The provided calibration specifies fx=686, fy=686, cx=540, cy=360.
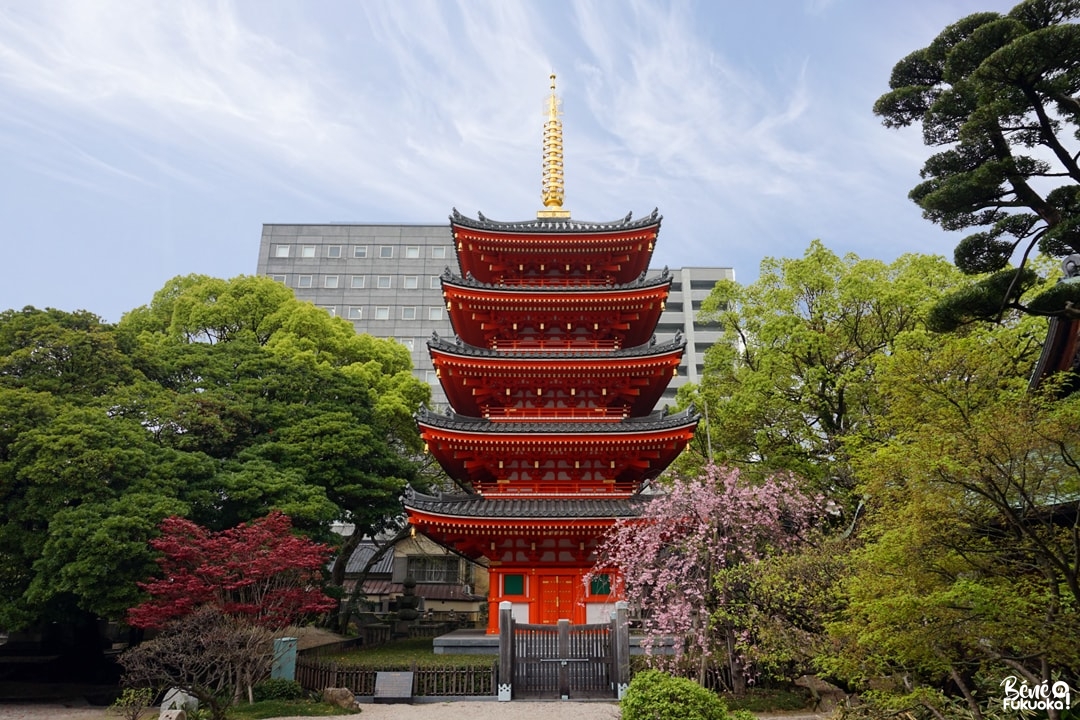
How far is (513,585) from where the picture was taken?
20359 millimetres

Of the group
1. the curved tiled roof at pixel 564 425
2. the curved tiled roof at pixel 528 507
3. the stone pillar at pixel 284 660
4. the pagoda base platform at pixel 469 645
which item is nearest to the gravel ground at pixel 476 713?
the stone pillar at pixel 284 660

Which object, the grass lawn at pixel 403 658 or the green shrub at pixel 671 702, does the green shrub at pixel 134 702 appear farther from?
the green shrub at pixel 671 702

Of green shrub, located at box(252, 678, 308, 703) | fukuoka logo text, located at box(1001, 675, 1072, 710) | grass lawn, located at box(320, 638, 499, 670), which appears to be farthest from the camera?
grass lawn, located at box(320, 638, 499, 670)

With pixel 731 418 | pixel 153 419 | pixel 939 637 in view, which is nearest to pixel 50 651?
pixel 153 419

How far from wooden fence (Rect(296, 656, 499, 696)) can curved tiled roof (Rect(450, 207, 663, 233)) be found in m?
13.8

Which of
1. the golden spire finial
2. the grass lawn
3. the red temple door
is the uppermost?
the golden spire finial

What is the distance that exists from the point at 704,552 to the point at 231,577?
10559 millimetres

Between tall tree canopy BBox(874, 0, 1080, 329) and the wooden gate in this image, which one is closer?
tall tree canopy BBox(874, 0, 1080, 329)

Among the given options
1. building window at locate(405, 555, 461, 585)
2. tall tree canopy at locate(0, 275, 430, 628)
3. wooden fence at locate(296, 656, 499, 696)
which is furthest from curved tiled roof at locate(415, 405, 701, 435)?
building window at locate(405, 555, 461, 585)

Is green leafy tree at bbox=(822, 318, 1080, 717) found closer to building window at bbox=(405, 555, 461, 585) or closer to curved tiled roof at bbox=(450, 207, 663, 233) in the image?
curved tiled roof at bbox=(450, 207, 663, 233)

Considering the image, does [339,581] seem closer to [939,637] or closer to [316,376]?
[316,376]

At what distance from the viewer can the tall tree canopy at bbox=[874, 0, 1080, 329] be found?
9.36m

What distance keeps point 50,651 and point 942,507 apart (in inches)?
998

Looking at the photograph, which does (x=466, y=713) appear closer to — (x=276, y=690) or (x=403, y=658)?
(x=276, y=690)
